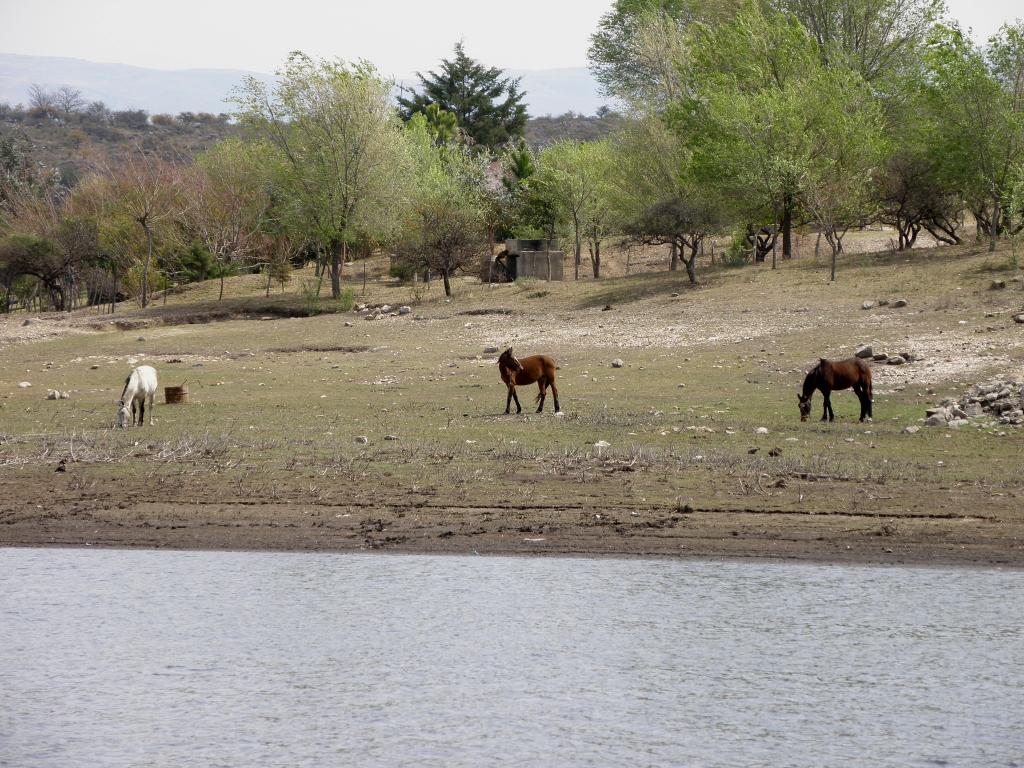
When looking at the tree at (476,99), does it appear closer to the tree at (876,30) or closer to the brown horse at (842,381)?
the tree at (876,30)

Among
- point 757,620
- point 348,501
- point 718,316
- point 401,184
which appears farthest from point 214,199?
point 757,620

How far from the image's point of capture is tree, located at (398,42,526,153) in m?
88.3

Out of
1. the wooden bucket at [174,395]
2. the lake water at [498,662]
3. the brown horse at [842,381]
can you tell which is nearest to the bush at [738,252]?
the brown horse at [842,381]

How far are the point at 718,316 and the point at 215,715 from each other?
Answer: 27.7 meters

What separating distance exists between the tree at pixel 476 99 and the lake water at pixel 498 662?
255 feet

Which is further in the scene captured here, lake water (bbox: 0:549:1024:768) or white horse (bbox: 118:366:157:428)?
white horse (bbox: 118:366:157:428)

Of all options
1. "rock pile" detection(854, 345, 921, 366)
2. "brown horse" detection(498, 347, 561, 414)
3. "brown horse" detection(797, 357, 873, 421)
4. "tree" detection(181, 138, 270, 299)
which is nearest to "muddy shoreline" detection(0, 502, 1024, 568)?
"brown horse" detection(797, 357, 873, 421)

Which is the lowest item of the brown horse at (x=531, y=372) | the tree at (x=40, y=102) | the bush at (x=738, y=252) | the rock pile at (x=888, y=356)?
the rock pile at (x=888, y=356)

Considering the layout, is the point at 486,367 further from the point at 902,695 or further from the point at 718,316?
the point at 902,695

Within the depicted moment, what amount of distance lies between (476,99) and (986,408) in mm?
73731

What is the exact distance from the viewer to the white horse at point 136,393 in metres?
20.1

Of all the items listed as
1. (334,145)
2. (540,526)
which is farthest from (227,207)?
(540,526)

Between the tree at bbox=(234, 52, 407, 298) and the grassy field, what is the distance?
14.8m

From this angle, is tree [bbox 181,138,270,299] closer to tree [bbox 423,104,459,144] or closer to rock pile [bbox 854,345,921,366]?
tree [bbox 423,104,459,144]
